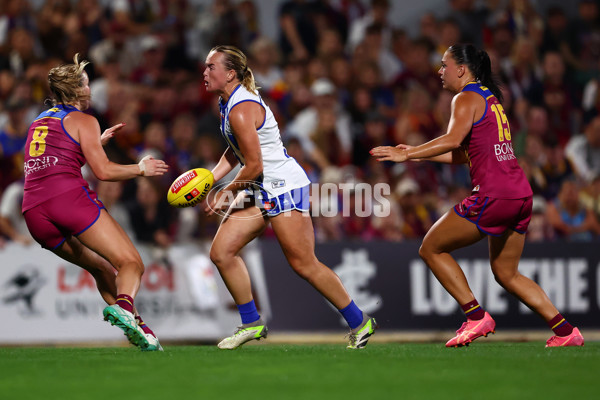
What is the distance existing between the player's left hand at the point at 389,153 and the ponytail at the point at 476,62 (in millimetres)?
990

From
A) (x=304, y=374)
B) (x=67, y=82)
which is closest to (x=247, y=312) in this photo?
(x=304, y=374)

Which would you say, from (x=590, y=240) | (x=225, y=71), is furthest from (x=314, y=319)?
(x=225, y=71)

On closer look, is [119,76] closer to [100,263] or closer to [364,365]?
[100,263]

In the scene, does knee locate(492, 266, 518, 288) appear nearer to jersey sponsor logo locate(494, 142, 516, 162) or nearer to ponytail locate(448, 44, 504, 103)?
jersey sponsor logo locate(494, 142, 516, 162)

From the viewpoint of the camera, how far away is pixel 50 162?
20.9 ft

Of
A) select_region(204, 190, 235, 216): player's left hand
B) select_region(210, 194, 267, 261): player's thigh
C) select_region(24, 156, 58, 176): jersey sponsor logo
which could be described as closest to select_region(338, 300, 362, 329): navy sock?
select_region(210, 194, 267, 261): player's thigh

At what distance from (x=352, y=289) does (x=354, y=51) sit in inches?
208

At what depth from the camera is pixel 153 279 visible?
10.3 meters

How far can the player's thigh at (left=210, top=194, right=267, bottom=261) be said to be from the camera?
22.1 feet

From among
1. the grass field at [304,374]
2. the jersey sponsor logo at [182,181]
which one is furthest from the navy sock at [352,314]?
the jersey sponsor logo at [182,181]

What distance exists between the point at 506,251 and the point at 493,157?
30.7 inches

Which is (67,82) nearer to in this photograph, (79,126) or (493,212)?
(79,126)

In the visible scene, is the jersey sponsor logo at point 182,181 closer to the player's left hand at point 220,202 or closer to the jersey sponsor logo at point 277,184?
the player's left hand at point 220,202

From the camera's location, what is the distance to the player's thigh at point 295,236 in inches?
260
